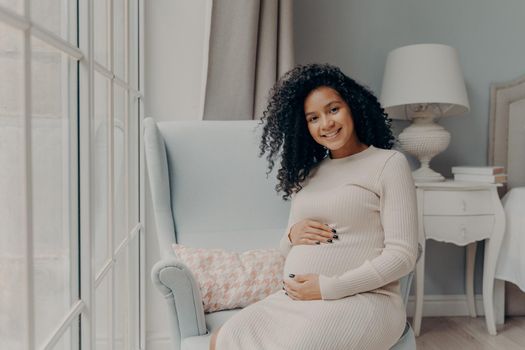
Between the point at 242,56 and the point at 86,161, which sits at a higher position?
the point at 242,56

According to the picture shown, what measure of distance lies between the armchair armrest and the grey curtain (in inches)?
37.2

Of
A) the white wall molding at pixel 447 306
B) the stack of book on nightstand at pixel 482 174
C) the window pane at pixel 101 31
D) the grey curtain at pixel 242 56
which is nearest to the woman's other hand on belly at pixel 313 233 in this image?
the window pane at pixel 101 31

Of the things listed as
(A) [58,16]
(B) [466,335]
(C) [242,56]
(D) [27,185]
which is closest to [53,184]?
(D) [27,185]

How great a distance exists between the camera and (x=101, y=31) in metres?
1.39

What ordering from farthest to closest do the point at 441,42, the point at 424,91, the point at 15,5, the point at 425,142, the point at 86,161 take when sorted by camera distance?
the point at 441,42, the point at 425,142, the point at 424,91, the point at 86,161, the point at 15,5

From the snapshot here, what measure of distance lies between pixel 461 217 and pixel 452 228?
2.6 inches

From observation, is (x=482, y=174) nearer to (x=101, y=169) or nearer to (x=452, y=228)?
(x=452, y=228)

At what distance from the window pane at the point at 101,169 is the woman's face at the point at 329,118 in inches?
22.8

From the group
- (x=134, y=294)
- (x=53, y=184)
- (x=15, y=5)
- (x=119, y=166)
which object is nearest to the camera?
(x=15, y=5)

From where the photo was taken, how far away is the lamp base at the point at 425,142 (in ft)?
7.77

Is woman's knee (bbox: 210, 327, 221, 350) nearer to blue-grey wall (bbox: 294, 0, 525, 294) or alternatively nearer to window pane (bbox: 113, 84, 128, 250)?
window pane (bbox: 113, 84, 128, 250)

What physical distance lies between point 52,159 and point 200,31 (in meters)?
1.28

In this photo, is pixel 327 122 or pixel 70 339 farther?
pixel 327 122

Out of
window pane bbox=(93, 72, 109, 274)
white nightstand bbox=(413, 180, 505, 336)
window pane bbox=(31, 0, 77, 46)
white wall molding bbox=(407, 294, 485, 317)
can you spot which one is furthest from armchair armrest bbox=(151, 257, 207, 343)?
white wall molding bbox=(407, 294, 485, 317)
